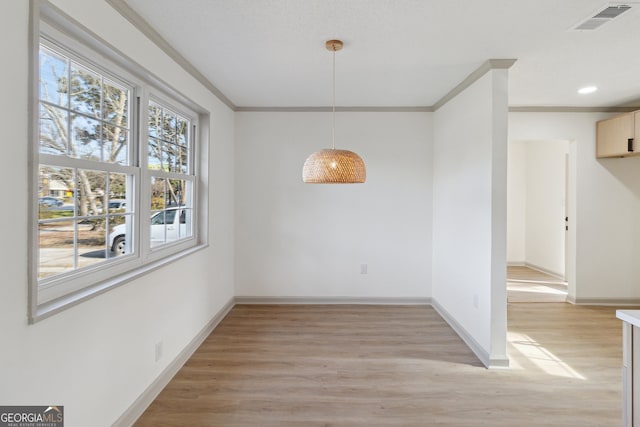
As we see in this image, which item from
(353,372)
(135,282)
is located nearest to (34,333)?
(135,282)

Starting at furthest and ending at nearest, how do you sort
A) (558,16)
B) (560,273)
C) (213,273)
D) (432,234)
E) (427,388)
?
(560,273)
(432,234)
(213,273)
(427,388)
(558,16)

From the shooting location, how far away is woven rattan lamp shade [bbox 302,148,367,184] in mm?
2562

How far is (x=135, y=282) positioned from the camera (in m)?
2.29

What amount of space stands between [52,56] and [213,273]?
2.60 metres

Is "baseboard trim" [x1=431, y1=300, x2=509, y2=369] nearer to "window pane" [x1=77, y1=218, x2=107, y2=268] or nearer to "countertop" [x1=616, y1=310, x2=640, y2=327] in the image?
"countertop" [x1=616, y1=310, x2=640, y2=327]

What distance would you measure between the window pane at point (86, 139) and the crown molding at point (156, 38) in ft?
2.23

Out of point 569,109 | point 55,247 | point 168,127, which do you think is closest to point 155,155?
point 168,127

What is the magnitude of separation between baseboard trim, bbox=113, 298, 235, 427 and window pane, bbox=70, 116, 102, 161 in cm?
155

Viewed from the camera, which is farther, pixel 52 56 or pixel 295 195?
pixel 295 195

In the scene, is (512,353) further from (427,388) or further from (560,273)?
(560,273)

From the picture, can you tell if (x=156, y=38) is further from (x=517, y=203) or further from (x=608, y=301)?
(x=517, y=203)

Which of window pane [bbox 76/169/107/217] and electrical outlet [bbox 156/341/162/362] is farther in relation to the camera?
electrical outlet [bbox 156/341/162/362]

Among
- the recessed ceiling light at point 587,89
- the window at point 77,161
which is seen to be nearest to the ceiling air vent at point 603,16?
the recessed ceiling light at point 587,89

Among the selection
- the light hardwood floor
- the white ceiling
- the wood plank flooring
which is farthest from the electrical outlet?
the wood plank flooring
